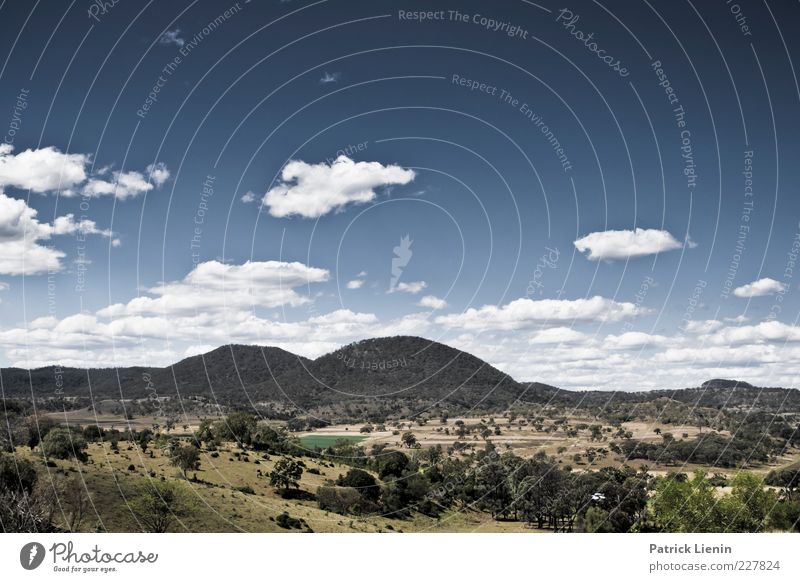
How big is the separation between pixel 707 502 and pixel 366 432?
5536 centimetres

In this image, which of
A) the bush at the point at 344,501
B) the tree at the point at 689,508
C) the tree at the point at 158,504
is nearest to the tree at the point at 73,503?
the tree at the point at 158,504

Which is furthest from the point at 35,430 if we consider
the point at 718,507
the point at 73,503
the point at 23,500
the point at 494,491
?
the point at 718,507

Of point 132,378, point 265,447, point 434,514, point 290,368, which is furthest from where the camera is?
point 290,368

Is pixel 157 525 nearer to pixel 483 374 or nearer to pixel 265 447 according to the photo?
pixel 265 447

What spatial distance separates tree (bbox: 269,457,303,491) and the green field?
21719 mm

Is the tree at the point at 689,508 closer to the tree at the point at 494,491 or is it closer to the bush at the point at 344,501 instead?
the tree at the point at 494,491

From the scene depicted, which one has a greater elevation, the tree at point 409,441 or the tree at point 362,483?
the tree at point 362,483

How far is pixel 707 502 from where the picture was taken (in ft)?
109

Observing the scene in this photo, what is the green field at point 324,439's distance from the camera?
69.8 meters

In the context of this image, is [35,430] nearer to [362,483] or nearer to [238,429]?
[238,429]

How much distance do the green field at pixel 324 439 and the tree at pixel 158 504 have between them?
35.4m
